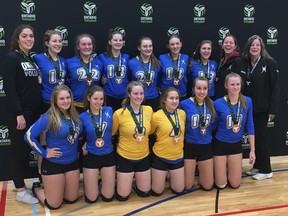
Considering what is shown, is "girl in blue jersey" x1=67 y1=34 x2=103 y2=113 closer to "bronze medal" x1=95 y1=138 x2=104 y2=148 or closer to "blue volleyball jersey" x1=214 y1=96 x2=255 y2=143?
"bronze medal" x1=95 y1=138 x2=104 y2=148

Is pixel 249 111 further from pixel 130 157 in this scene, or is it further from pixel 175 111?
pixel 130 157

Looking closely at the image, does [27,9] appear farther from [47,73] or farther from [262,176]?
[262,176]

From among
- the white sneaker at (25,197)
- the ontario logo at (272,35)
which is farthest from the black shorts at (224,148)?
the white sneaker at (25,197)

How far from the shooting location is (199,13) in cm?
527

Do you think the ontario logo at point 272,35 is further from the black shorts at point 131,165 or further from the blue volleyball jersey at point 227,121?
the black shorts at point 131,165

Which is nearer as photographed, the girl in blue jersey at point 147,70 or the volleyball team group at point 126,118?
the volleyball team group at point 126,118

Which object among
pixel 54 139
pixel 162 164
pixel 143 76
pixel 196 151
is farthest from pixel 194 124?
pixel 54 139

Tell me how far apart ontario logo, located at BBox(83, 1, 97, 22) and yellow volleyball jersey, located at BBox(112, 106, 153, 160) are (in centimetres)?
160

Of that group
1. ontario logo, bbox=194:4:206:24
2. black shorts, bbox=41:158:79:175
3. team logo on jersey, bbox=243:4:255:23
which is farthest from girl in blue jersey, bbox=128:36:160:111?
team logo on jersey, bbox=243:4:255:23

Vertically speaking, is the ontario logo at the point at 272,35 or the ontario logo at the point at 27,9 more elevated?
the ontario logo at the point at 27,9

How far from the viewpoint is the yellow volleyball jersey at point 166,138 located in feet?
13.5

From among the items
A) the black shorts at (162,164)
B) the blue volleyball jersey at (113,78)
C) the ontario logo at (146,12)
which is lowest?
the black shorts at (162,164)

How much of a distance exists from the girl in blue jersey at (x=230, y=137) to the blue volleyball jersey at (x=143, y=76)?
0.86m

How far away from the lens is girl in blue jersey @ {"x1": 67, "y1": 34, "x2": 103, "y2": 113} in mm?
4348
